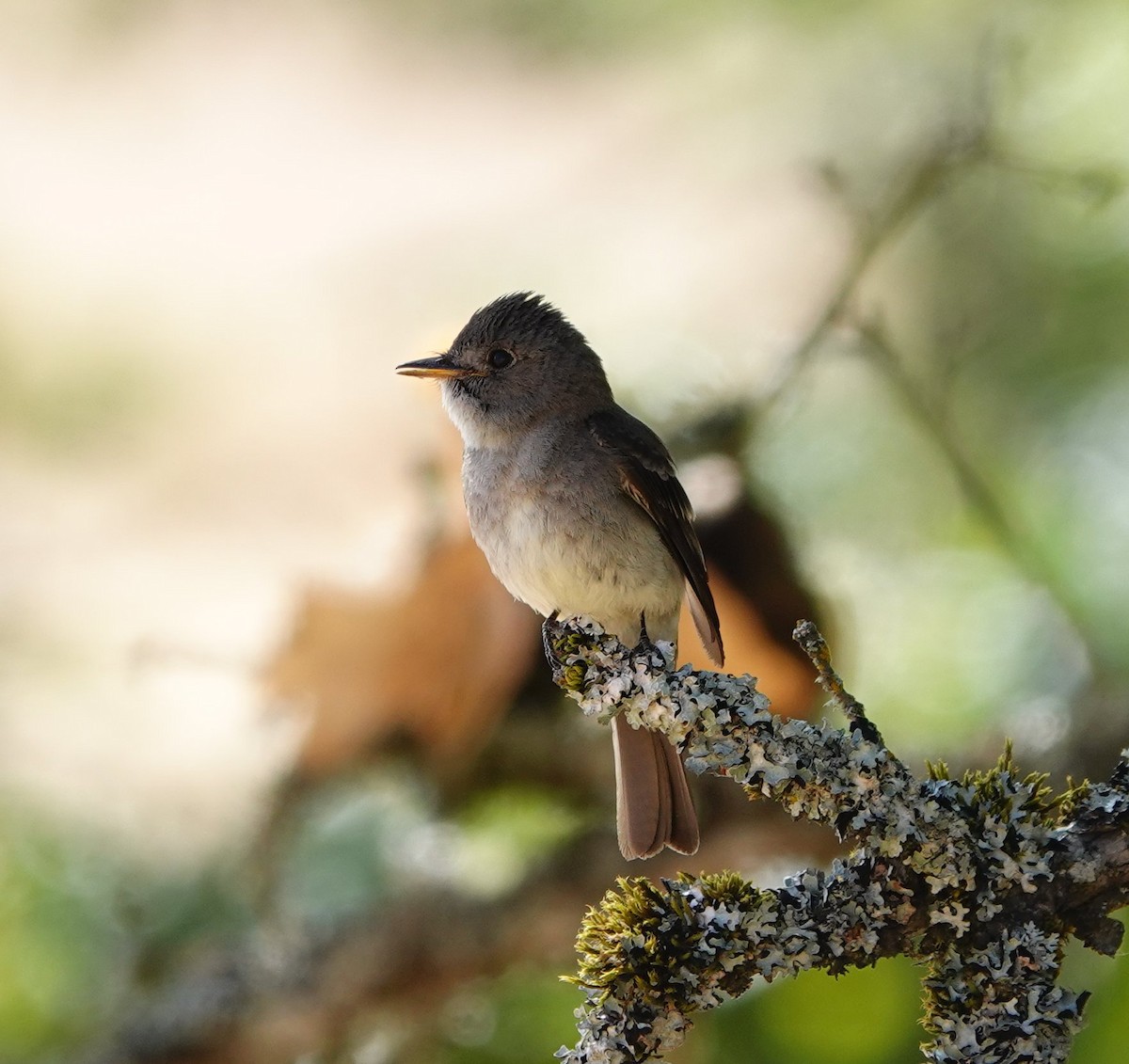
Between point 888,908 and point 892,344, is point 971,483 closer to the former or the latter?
point 892,344

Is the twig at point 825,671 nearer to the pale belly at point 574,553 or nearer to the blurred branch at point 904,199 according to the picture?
the pale belly at point 574,553

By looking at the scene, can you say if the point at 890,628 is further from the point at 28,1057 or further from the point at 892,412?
the point at 28,1057

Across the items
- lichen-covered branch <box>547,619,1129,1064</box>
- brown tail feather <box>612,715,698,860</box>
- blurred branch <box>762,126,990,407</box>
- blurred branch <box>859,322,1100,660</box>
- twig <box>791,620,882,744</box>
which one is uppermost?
blurred branch <box>762,126,990,407</box>

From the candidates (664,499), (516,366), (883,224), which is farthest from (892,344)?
(516,366)

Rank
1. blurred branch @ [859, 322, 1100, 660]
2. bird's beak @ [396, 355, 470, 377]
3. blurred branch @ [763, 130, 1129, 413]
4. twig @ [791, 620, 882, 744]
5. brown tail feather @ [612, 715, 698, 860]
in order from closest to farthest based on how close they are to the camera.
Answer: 1. twig @ [791, 620, 882, 744]
2. brown tail feather @ [612, 715, 698, 860]
3. blurred branch @ [859, 322, 1100, 660]
4. blurred branch @ [763, 130, 1129, 413]
5. bird's beak @ [396, 355, 470, 377]

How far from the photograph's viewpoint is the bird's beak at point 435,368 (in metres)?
3.34

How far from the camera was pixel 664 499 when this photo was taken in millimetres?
3000

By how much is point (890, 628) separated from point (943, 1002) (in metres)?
1.41

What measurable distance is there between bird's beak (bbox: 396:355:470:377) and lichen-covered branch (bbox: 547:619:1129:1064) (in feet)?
Answer: 6.17

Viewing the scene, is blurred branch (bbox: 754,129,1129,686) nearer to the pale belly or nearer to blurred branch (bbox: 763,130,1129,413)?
blurred branch (bbox: 763,130,1129,413)

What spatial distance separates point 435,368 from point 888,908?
7.05ft

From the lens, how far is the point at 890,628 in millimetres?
2936

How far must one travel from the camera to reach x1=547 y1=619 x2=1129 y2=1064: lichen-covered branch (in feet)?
5.08

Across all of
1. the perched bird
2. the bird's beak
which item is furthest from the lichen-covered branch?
the bird's beak
